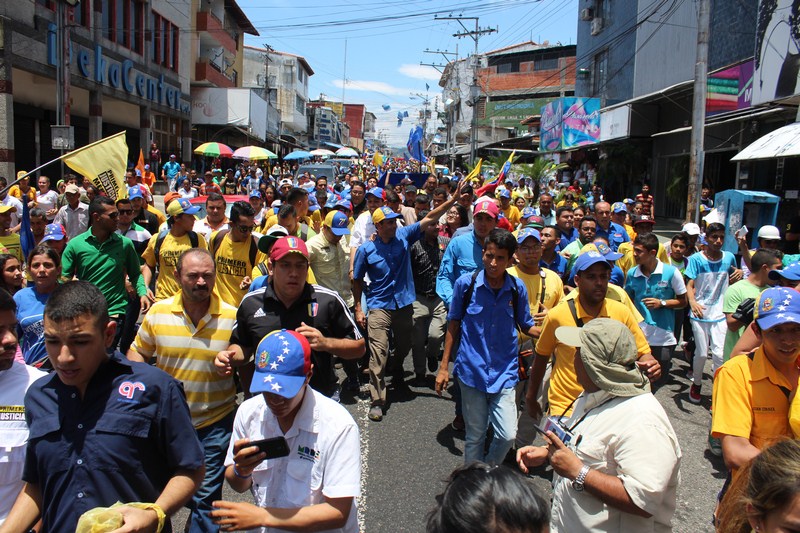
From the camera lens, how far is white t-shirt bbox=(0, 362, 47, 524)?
2.47 m

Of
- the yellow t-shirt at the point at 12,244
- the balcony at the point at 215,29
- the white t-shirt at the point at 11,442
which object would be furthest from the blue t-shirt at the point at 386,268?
the balcony at the point at 215,29

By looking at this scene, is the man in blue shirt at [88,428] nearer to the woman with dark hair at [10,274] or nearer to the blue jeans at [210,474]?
the blue jeans at [210,474]

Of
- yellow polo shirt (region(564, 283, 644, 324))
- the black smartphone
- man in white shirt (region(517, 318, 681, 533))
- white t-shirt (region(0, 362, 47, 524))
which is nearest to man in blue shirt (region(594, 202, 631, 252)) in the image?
yellow polo shirt (region(564, 283, 644, 324))

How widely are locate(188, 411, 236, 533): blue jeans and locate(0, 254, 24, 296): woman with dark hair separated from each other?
2149 mm

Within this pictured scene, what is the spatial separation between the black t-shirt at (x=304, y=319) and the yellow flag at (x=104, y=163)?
4.72m

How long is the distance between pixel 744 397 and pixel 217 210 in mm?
5759

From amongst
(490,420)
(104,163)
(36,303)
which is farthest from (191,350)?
(104,163)

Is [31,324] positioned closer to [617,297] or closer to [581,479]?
[581,479]

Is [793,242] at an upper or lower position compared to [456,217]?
lower

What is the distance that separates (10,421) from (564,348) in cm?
310

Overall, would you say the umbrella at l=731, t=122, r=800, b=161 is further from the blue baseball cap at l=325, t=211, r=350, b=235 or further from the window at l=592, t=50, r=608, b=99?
the window at l=592, t=50, r=608, b=99

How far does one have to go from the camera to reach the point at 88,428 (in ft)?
7.27

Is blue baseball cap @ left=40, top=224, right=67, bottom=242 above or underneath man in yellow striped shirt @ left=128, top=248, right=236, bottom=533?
above

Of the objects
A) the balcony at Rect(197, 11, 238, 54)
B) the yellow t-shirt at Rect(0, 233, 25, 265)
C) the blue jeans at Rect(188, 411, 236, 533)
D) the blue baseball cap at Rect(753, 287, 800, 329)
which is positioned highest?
the balcony at Rect(197, 11, 238, 54)
